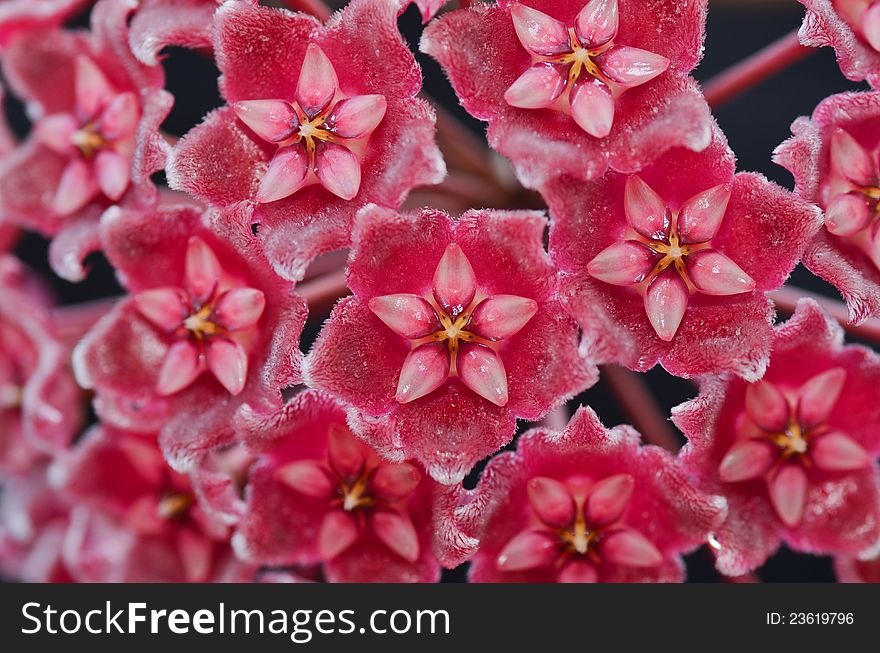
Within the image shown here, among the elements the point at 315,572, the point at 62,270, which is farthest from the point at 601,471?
the point at 62,270

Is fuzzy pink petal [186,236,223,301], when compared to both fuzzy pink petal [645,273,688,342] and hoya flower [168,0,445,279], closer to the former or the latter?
hoya flower [168,0,445,279]

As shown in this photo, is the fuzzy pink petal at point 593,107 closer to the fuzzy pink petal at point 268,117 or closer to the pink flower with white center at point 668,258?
the pink flower with white center at point 668,258

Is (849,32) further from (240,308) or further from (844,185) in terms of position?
(240,308)

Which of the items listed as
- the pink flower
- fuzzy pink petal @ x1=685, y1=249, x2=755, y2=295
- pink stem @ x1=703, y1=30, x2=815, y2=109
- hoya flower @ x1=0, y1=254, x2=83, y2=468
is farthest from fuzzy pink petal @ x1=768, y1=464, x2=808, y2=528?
hoya flower @ x1=0, y1=254, x2=83, y2=468

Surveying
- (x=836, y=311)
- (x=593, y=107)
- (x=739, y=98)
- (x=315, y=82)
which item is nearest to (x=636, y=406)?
(x=836, y=311)

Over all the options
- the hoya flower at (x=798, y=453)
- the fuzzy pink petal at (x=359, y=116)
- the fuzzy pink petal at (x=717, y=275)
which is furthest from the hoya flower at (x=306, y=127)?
the hoya flower at (x=798, y=453)

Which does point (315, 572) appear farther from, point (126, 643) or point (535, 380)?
point (535, 380)
